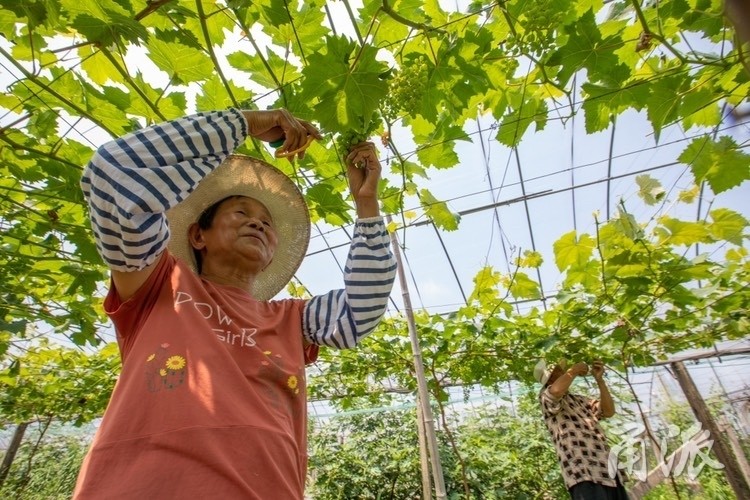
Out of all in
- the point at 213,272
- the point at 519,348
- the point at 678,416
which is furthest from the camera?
the point at 678,416

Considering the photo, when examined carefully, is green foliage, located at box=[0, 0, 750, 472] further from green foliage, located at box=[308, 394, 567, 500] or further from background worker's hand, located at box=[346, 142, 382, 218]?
green foliage, located at box=[308, 394, 567, 500]

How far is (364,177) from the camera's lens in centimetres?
146

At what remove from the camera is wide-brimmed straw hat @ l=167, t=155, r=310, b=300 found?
1.56 meters

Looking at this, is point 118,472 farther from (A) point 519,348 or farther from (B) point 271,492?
(A) point 519,348

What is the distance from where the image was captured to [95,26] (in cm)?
140

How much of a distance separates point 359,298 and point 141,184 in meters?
0.70

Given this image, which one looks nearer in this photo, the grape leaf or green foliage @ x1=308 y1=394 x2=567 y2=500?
the grape leaf

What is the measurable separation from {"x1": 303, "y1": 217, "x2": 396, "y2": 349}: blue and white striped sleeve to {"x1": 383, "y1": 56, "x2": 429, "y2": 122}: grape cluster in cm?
40

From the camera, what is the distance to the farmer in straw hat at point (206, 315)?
2.73 ft

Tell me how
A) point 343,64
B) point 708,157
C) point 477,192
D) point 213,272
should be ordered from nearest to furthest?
point 343,64 < point 213,272 < point 708,157 < point 477,192

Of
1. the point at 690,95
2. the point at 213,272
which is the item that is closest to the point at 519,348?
the point at 690,95

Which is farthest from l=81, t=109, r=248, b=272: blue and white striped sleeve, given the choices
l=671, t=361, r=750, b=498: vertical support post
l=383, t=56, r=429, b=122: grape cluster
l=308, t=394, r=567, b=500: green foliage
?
l=671, t=361, r=750, b=498: vertical support post

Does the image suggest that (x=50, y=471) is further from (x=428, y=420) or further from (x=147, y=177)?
(x=147, y=177)

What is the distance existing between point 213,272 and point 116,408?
1.97 feet
